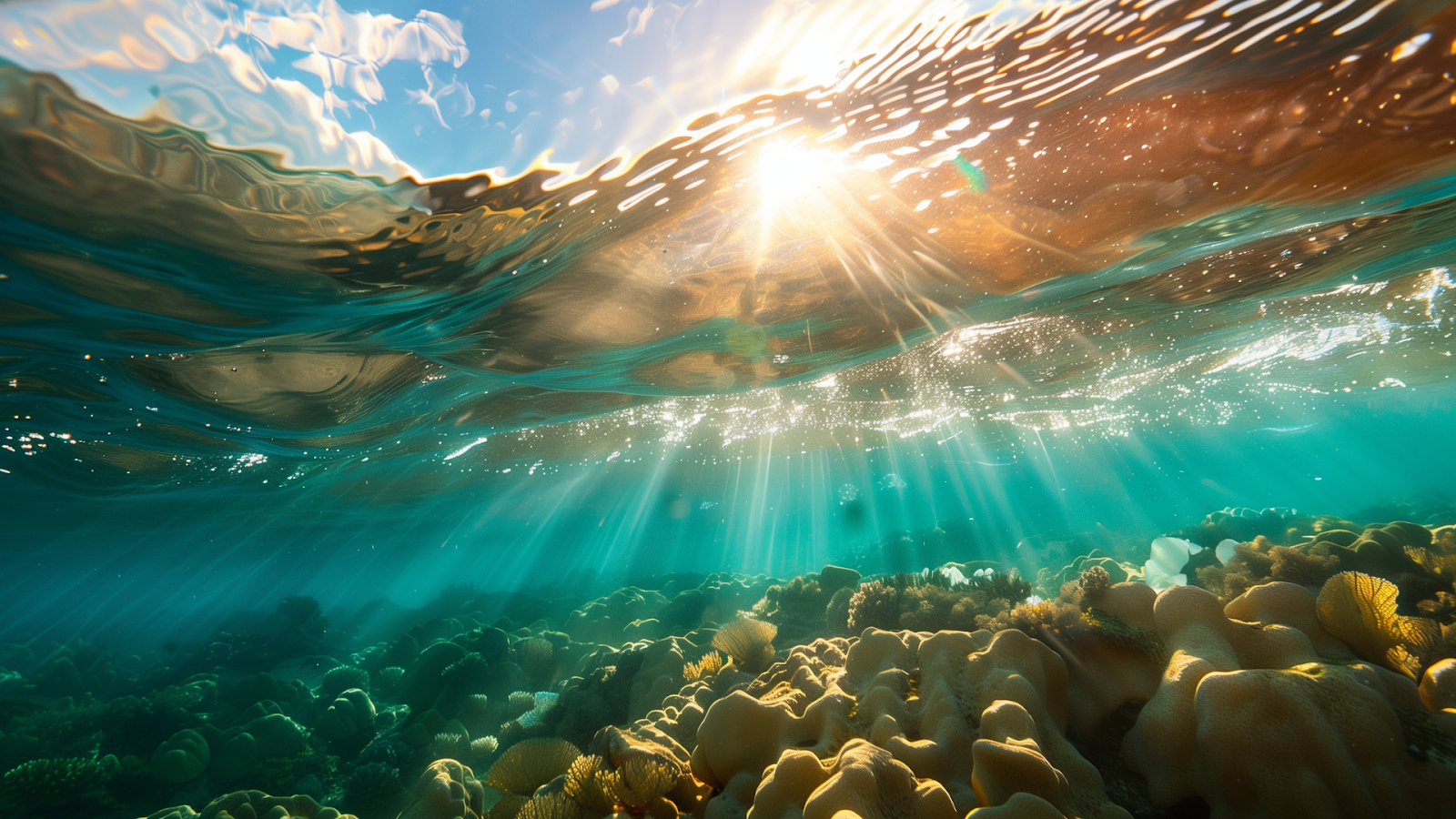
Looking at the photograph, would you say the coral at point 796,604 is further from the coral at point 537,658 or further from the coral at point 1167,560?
the coral at point 1167,560

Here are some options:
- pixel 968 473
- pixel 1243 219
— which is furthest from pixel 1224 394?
pixel 968 473

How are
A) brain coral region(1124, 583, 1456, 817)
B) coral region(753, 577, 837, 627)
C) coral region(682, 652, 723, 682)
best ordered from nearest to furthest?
1. brain coral region(1124, 583, 1456, 817)
2. coral region(682, 652, 723, 682)
3. coral region(753, 577, 837, 627)

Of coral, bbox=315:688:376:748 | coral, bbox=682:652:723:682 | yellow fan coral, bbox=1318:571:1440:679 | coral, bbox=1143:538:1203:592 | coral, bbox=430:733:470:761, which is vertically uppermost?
yellow fan coral, bbox=1318:571:1440:679

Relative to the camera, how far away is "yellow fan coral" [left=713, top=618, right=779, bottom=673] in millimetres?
6688

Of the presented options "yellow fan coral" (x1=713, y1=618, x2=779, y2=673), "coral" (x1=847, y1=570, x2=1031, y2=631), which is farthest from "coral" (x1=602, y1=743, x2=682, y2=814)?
"coral" (x1=847, y1=570, x2=1031, y2=631)

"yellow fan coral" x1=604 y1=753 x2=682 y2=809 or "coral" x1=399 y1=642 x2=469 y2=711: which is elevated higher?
"yellow fan coral" x1=604 y1=753 x2=682 y2=809

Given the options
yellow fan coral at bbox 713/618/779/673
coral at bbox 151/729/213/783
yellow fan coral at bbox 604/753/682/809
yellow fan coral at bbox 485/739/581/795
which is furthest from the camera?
coral at bbox 151/729/213/783

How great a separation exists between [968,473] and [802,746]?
190 ft

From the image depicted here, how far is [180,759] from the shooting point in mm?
8664

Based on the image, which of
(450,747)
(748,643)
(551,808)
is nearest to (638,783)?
(551,808)

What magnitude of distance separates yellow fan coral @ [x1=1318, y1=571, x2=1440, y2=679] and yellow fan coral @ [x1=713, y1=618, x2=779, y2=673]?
5.24m

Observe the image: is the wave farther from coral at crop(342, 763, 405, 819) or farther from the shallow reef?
coral at crop(342, 763, 405, 819)

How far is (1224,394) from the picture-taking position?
2677cm

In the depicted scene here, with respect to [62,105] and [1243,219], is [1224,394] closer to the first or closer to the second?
[1243,219]
